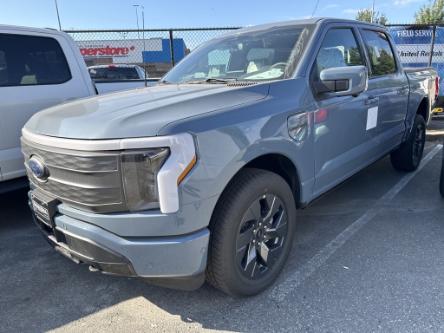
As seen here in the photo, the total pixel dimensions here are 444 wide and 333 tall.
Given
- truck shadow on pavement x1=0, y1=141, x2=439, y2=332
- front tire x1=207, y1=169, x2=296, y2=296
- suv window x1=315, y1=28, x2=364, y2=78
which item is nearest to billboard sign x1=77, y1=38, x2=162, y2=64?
→ suv window x1=315, y1=28, x2=364, y2=78

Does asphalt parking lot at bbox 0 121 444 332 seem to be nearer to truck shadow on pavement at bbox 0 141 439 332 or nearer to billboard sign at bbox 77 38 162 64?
truck shadow on pavement at bbox 0 141 439 332

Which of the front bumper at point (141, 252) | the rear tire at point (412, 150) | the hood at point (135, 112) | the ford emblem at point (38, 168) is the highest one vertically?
the hood at point (135, 112)

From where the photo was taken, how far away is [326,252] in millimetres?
3277

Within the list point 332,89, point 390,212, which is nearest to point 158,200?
point 332,89

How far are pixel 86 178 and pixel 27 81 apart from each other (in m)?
2.37

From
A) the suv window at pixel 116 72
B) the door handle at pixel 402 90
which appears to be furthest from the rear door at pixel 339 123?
the suv window at pixel 116 72

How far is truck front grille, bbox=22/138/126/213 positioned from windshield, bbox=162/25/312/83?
1432 millimetres

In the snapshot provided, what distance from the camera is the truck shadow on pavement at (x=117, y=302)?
8.12 feet

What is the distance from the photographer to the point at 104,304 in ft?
8.91

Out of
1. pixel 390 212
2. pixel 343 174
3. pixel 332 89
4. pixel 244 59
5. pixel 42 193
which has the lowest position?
pixel 390 212

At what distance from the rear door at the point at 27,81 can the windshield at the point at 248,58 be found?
120cm

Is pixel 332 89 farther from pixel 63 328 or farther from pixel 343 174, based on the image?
pixel 63 328

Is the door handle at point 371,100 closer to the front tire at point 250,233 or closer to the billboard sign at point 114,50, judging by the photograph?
the front tire at point 250,233

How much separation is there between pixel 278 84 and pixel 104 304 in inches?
78.2
